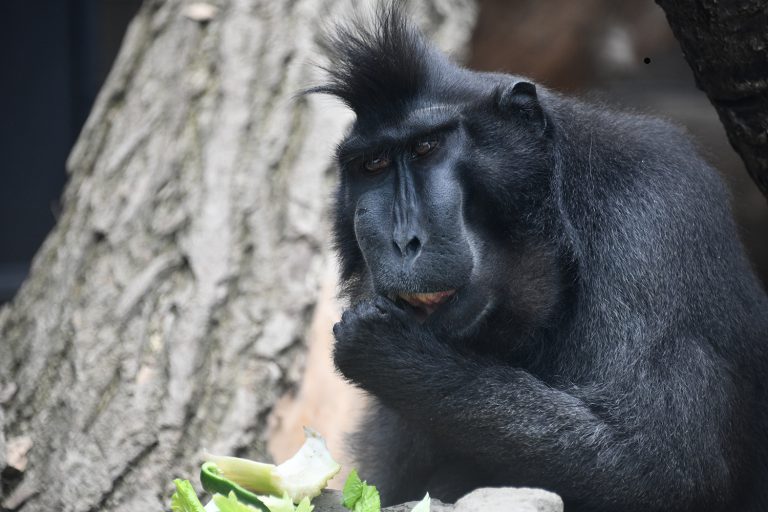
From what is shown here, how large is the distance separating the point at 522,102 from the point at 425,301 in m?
1.03

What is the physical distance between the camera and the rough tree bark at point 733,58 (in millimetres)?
4129

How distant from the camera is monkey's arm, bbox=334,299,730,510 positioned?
4.31 meters

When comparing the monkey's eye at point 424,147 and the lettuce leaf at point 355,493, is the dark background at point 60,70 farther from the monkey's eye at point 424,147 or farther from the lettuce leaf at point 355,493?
the lettuce leaf at point 355,493

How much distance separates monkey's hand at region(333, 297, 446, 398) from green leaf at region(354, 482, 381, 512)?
1.92 feet

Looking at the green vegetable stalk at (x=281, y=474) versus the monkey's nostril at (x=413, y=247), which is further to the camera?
the monkey's nostril at (x=413, y=247)

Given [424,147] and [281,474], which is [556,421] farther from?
[424,147]

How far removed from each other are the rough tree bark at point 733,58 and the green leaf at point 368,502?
219cm

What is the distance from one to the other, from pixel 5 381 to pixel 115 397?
78 centimetres

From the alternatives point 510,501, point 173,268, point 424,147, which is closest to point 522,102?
point 424,147

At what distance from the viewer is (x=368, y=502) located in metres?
3.92

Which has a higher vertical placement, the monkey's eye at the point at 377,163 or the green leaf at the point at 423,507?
the monkey's eye at the point at 377,163

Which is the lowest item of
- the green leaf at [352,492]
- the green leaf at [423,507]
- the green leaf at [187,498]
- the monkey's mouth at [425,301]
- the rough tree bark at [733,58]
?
the green leaf at [187,498]

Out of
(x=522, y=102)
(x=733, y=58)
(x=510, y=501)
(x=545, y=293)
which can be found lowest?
(x=510, y=501)

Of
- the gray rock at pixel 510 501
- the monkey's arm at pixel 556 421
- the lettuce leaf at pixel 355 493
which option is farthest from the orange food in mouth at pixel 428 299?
the gray rock at pixel 510 501
